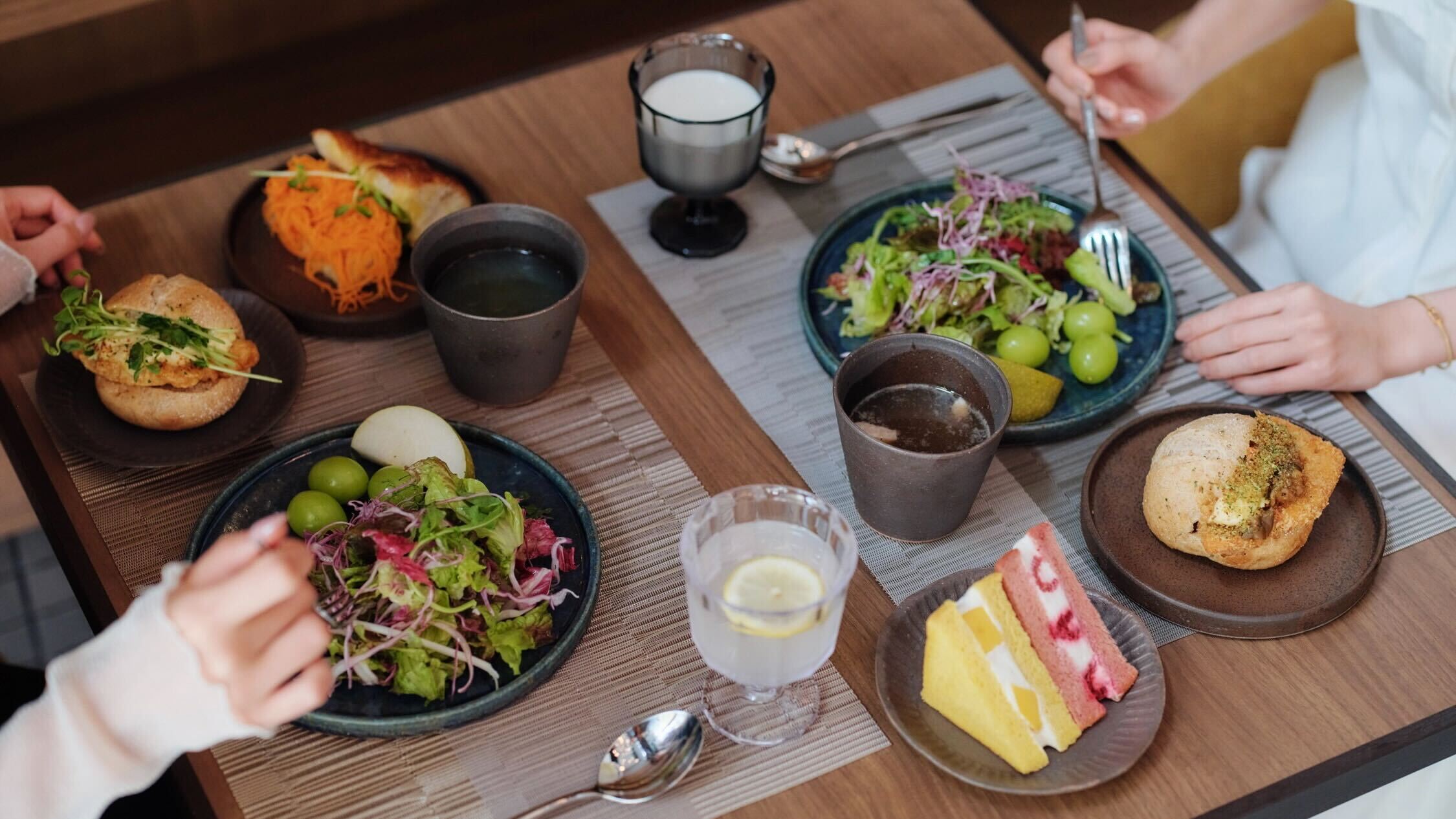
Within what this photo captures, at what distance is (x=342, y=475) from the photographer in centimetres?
143

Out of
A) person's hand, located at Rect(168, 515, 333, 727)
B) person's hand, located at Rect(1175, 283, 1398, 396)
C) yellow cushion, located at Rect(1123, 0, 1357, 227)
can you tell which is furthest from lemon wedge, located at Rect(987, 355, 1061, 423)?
yellow cushion, located at Rect(1123, 0, 1357, 227)

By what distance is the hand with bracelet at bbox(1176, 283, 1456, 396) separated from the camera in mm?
1632

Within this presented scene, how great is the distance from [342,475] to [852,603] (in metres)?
0.57

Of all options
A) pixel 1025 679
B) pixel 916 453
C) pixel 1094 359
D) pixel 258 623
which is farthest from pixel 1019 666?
pixel 258 623

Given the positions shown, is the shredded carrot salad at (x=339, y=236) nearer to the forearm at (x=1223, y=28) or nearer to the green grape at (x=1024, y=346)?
the green grape at (x=1024, y=346)

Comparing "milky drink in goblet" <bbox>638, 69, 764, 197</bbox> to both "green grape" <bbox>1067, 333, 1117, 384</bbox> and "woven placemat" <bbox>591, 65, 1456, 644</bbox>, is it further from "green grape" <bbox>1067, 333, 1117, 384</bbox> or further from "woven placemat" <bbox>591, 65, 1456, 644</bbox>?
"green grape" <bbox>1067, 333, 1117, 384</bbox>

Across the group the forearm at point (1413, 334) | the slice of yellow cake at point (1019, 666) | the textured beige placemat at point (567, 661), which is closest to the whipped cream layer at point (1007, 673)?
the slice of yellow cake at point (1019, 666)

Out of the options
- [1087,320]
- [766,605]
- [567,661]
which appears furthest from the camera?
[1087,320]

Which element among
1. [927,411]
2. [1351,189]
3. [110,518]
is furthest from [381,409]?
[1351,189]

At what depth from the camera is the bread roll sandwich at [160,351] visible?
4.81 ft

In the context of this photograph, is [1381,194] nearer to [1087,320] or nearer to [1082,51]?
[1082,51]

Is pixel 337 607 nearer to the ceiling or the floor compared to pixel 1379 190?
nearer to the ceiling

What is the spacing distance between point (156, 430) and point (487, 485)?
0.39 m

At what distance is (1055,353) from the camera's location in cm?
171
